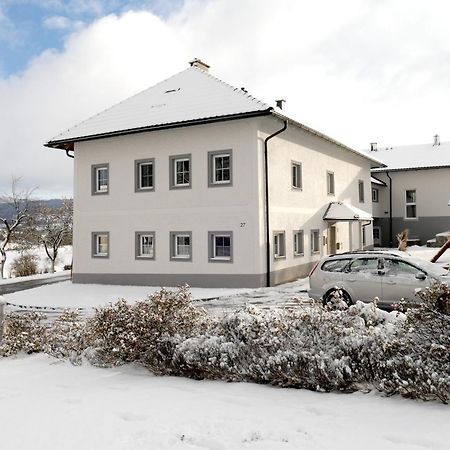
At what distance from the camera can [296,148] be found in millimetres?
20688

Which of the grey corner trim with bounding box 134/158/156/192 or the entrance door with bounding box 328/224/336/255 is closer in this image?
the grey corner trim with bounding box 134/158/156/192

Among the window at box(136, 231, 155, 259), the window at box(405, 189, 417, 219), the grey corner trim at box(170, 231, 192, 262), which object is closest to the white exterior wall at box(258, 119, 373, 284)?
the grey corner trim at box(170, 231, 192, 262)

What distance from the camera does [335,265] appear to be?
11961mm

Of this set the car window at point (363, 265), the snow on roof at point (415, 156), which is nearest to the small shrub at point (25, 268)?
the snow on roof at point (415, 156)

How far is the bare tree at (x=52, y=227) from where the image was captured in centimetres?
4453

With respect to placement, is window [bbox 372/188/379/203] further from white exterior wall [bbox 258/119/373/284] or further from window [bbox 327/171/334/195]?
window [bbox 327/171/334/195]

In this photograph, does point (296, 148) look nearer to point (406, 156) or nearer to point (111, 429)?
point (111, 429)

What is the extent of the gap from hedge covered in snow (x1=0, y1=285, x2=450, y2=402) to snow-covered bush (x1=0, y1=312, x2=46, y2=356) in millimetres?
50

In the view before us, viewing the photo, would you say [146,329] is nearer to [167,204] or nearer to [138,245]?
[167,204]

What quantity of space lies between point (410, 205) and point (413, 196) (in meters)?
0.71

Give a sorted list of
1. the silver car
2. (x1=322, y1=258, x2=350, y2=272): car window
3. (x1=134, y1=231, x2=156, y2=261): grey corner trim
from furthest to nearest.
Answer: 1. (x1=134, y1=231, x2=156, y2=261): grey corner trim
2. (x1=322, y1=258, x2=350, y2=272): car window
3. the silver car

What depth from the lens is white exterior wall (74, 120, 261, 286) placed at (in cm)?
1783

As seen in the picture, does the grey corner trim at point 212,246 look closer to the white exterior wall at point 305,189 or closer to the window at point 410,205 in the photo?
the white exterior wall at point 305,189

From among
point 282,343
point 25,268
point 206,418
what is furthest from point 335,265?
point 25,268
